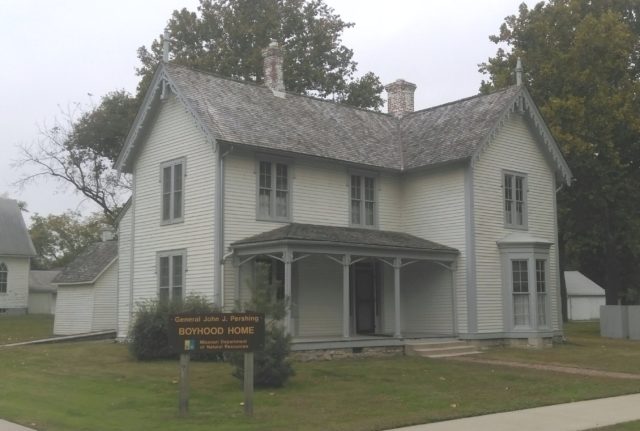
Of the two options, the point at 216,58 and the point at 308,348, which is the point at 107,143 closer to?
the point at 216,58

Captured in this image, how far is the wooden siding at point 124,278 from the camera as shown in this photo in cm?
2539

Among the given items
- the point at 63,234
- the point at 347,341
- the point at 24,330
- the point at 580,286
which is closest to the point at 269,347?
the point at 347,341

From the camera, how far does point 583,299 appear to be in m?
Answer: 63.8

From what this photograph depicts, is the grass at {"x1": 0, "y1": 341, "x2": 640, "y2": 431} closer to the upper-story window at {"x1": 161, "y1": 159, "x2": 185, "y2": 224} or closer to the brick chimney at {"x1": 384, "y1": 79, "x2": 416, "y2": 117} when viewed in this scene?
the upper-story window at {"x1": 161, "y1": 159, "x2": 185, "y2": 224}

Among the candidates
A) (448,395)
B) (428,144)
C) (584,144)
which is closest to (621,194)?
(584,144)

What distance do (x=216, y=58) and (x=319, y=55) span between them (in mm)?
6215

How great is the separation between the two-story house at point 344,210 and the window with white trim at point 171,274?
60mm

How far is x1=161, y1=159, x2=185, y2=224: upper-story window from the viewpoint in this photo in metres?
22.8

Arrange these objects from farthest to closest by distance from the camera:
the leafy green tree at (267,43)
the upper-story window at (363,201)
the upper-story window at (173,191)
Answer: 1. the leafy green tree at (267,43)
2. the upper-story window at (363,201)
3. the upper-story window at (173,191)

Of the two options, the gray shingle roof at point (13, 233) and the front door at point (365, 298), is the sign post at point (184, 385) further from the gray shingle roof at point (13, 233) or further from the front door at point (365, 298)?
the gray shingle roof at point (13, 233)

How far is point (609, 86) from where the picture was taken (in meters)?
32.9

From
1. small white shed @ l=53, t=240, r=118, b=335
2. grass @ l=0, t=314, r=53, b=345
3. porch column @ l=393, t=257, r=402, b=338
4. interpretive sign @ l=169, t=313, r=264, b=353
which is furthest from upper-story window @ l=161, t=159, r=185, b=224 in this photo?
interpretive sign @ l=169, t=313, r=264, b=353

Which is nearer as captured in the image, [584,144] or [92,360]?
[92,360]

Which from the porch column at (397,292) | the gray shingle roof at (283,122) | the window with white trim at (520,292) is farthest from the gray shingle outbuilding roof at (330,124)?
the window with white trim at (520,292)
